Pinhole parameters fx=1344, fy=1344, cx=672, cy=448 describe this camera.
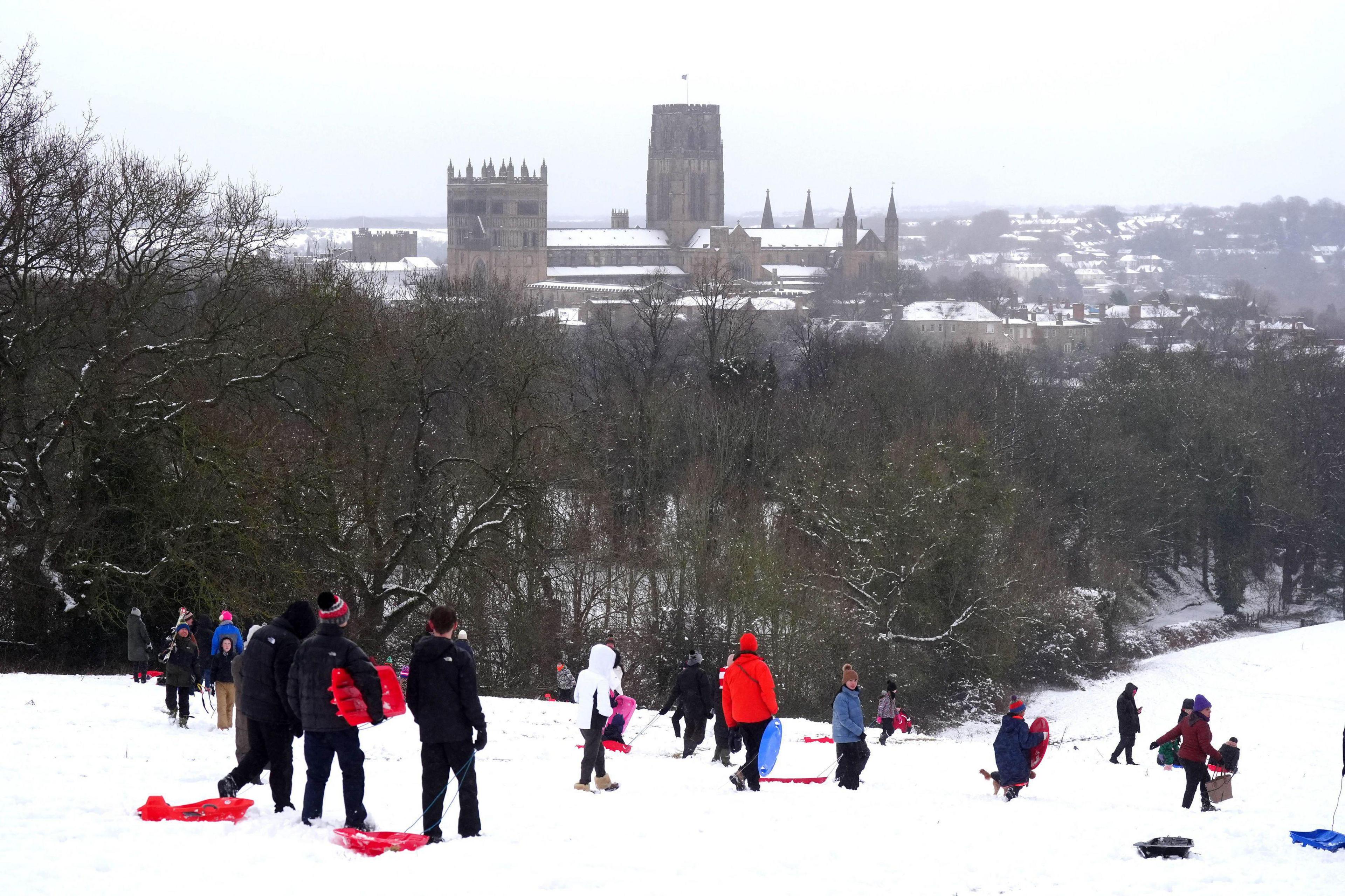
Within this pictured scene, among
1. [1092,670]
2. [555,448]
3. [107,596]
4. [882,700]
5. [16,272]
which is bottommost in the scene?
[1092,670]

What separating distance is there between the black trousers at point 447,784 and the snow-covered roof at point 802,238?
554ft

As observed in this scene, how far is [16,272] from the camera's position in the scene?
855 inches

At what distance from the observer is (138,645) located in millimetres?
17344

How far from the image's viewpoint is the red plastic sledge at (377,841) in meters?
8.34


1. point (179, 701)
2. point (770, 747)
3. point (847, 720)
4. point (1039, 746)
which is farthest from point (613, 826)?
point (179, 701)

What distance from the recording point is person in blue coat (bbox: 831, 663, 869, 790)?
12.8 metres

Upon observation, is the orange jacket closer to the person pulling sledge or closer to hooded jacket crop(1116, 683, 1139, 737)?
the person pulling sledge

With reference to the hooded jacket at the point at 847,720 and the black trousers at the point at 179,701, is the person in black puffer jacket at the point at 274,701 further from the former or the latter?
the hooded jacket at the point at 847,720

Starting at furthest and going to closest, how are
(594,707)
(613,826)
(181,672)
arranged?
(181,672) → (594,707) → (613,826)

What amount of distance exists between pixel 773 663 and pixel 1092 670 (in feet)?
37.5

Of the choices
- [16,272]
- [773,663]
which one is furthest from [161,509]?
[773,663]

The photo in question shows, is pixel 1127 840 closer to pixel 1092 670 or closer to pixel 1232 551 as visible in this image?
pixel 1092 670

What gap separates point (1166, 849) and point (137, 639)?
12.9 m

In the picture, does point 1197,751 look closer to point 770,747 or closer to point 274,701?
point 770,747
